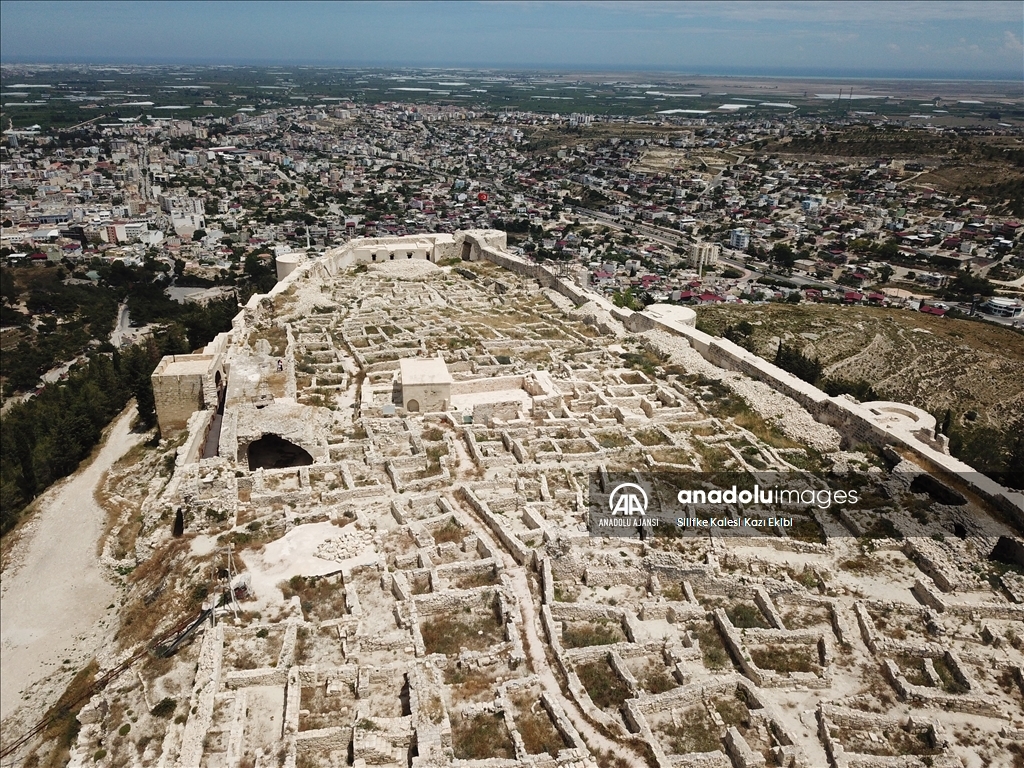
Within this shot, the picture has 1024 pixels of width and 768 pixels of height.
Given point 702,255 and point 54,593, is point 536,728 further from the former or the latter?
point 702,255

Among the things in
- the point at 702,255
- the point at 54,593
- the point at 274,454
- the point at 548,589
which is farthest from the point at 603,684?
the point at 702,255

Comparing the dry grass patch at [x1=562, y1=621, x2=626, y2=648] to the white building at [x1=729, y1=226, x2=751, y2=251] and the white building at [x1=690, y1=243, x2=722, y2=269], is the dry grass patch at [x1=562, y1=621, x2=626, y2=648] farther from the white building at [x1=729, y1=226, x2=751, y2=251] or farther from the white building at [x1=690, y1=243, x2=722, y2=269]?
the white building at [x1=729, y1=226, x2=751, y2=251]

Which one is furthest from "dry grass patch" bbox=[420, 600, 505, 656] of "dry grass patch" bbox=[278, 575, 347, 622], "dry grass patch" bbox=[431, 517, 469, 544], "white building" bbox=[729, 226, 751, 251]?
"white building" bbox=[729, 226, 751, 251]

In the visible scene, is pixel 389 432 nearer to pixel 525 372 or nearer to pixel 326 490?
pixel 326 490

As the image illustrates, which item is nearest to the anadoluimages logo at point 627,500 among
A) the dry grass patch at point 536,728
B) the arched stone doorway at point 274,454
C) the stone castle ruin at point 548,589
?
the stone castle ruin at point 548,589

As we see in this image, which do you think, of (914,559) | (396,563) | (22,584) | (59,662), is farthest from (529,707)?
(22,584)

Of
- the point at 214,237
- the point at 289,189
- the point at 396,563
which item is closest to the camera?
the point at 396,563

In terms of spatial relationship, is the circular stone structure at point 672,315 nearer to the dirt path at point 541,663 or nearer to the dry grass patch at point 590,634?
the dirt path at point 541,663

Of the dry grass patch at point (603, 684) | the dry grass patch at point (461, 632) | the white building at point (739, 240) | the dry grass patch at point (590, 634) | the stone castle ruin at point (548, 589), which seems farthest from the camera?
the white building at point (739, 240)
